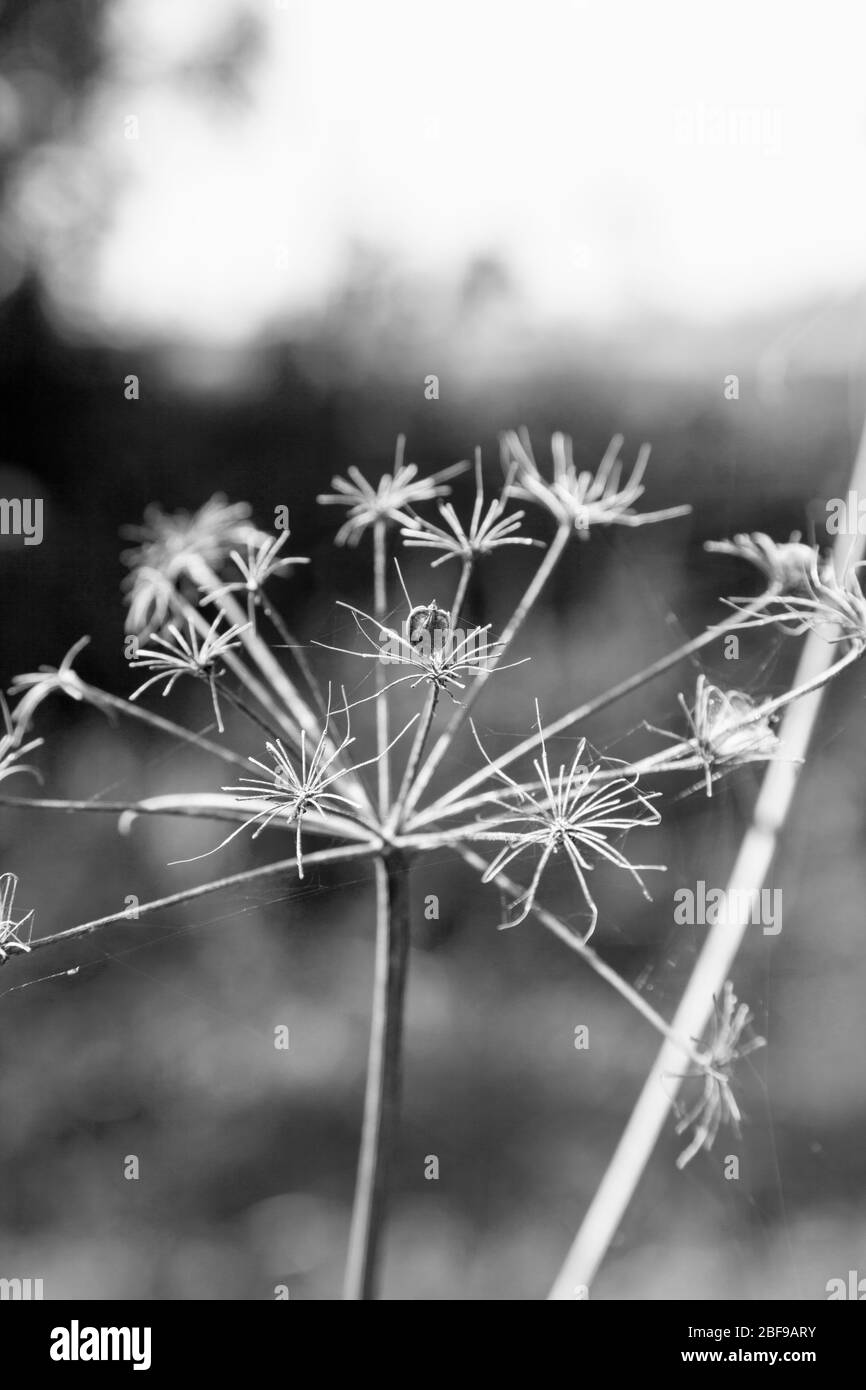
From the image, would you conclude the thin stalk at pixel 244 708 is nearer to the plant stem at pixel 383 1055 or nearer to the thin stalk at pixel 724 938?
the plant stem at pixel 383 1055

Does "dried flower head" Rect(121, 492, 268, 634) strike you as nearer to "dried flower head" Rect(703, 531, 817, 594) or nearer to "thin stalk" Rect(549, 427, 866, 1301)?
"dried flower head" Rect(703, 531, 817, 594)

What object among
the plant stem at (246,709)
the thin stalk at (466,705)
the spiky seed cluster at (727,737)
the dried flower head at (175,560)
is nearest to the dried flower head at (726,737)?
the spiky seed cluster at (727,737)

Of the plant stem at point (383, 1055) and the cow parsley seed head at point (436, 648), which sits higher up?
the cow parsley seed head at point (436, 648)

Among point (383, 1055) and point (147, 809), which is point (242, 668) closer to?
point (147, 809)

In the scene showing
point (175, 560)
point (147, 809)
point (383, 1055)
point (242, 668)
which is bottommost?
point (383, 1055)

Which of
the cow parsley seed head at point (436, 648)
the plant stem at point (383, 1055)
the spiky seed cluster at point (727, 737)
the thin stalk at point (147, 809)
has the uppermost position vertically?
the cow parsley seed head at point (436, 648)

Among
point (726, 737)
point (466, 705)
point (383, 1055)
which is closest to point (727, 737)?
point (726, 737)

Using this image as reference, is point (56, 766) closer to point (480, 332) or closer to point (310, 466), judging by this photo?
point (310, 466)
